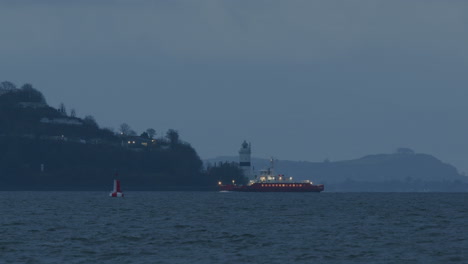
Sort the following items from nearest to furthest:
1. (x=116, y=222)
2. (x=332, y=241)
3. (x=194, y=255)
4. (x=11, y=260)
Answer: (x=11, y=260), (x=194, y=255), (x=332, y=241), (x=116, y=222)

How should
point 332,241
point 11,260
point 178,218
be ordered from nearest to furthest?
point 11,260 < point 332,241 < point 178,218

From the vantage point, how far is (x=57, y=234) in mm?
81750

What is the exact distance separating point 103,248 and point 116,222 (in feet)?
109

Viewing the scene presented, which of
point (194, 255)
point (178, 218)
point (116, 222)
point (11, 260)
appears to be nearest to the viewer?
point (11, 260)

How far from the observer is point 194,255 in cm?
6450

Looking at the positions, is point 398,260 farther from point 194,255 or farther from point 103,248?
point 103,248

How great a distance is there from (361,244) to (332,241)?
390 cm

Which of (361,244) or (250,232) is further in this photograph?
(250,232)

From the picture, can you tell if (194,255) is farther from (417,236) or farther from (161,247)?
(417,236)

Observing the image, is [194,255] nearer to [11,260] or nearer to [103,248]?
[103,248]

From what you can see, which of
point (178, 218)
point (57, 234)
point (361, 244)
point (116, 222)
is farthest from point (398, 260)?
point (178, 218)

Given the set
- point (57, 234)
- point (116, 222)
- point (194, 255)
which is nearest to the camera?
point (194, 255)

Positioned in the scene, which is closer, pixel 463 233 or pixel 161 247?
pixel 161 247

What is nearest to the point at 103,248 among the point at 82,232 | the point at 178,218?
the point at 82,232
